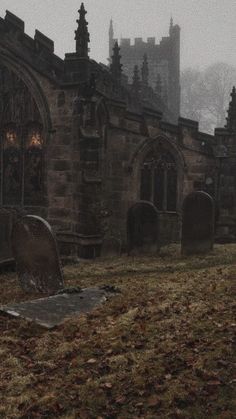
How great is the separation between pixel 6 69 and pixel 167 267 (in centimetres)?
851

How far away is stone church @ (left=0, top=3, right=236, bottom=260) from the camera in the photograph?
42.7ft

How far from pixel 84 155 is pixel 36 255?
5098mm

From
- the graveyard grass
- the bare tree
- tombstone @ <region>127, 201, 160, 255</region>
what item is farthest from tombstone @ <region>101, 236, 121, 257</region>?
the bare tree

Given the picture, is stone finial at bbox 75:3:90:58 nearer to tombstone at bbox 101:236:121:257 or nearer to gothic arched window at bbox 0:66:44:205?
gothic arched window at bbox 0:66:44:205

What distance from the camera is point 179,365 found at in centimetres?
455

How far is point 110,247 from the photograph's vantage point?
13016mm

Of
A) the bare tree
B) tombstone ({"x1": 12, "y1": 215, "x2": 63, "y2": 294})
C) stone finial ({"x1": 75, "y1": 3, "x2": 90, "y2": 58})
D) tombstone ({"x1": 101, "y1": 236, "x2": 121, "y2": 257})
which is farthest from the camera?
the bare tree

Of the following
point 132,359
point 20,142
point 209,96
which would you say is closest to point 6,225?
point 20,142

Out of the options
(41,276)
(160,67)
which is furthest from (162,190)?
(160,67)

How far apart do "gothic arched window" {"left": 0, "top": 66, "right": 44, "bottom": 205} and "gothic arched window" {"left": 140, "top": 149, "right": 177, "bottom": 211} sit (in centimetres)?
387

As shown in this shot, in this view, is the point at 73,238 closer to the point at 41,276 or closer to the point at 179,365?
the point at 41,276

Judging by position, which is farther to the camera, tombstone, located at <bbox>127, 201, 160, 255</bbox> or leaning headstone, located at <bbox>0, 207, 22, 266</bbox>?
leaning headstone, located at <bbox>0, 207, 22, 266</bbox>

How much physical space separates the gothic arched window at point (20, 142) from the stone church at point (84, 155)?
0.10 ft

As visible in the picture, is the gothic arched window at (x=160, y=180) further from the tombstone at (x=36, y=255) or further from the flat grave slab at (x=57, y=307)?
the flat grave slab at (x=57, y=307)
